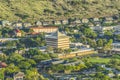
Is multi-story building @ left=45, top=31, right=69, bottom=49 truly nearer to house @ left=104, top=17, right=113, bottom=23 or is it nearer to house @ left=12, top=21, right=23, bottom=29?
house @ left=12, top=21, right=23, bottom=29

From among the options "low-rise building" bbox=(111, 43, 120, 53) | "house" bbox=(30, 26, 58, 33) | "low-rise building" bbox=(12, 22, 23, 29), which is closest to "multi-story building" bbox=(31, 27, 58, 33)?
"house" bbox=(30, 26, 58, 33)

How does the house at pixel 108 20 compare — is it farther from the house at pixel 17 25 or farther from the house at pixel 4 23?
the house at pixel 4 23

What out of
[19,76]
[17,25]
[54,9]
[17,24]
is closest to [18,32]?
[17,25]

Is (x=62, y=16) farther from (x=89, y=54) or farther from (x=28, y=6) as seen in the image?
(x=89, y=54)

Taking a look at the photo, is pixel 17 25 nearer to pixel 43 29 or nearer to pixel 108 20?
pixel 43 29

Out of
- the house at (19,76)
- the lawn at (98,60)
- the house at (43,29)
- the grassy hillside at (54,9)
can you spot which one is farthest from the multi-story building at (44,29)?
the house at (19,76)

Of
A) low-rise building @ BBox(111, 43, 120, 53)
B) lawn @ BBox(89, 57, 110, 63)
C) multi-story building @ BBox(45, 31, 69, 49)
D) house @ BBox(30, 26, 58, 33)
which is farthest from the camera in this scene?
house @ BBox(30, 26, 58, 33)

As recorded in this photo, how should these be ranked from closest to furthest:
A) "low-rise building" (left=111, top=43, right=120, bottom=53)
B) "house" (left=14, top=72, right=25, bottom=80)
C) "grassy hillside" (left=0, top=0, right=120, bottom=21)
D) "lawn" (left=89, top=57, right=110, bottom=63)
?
"house" (left=14, top=72, right=25, bottom=80)
"lawn" (left=89, top=57, right=110, bottom=63)
"low-rise building" (left=111, top=43, right=120, bottom=53)
"grassy hillside" (left=0, top=0, right=120, bottom=21)

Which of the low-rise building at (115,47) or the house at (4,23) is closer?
the low-rise building at (115,47)
